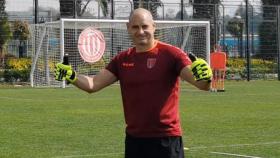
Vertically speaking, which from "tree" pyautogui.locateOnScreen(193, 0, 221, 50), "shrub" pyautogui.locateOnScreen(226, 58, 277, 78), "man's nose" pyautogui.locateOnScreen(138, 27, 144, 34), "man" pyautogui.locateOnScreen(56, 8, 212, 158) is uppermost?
"tree" pyautogui.locateOnScreen(193, 0, 221, 50)

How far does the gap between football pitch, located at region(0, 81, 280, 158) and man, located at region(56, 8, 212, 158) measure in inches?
191

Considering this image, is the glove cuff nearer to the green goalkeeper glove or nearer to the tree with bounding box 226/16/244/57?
the green goalkeeper glove

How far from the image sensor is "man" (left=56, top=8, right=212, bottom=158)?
5289 millimetres

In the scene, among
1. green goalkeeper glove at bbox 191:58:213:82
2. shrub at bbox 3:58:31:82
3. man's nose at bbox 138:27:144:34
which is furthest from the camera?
shrub at bbox 3:58:31:82

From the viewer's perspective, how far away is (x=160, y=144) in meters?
5.34

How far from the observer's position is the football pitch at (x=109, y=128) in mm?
10688

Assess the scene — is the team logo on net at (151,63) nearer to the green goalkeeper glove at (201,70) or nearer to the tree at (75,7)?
the green goalkeeper glove at (201,70)

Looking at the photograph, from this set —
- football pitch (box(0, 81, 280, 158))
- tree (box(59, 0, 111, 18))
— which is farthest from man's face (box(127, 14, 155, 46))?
tree (box(59, 0, 111, 18))

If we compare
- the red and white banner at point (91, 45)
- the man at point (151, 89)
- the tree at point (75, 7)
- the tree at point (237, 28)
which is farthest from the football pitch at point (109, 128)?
the tree at point (237, 28)

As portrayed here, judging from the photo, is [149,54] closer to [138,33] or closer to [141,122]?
[138,33]

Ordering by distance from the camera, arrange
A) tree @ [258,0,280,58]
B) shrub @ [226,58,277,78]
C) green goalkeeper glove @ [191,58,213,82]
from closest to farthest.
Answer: green goalkeeper glove @ [191,58,213,82], shrub @ [226,58,277,78], tree @ [258,0,280,58]

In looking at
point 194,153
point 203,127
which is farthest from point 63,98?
point 194,153

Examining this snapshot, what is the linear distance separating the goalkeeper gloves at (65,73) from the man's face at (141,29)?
0.70m

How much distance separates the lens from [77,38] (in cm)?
3456
